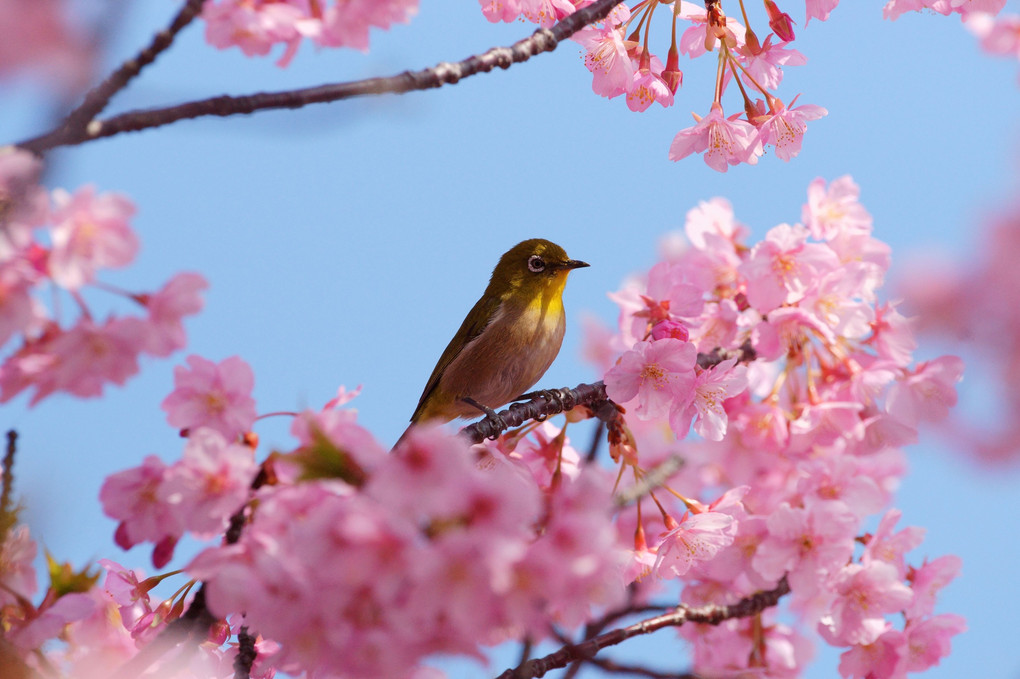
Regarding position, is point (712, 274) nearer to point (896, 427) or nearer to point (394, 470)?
point (896, 427)

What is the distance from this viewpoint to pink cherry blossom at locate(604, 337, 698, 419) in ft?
11.1

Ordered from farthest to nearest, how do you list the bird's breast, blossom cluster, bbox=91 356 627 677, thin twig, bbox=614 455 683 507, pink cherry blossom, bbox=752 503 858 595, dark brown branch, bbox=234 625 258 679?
1. the bird's breast
2. pink cherry blossom, bbox=752 503 858 595
3. thin twig, bbox=614 455 683 507
4. dark brown branch, bbox=234 625 258 679
5. blossom cluster, bbox=91 356 627 677

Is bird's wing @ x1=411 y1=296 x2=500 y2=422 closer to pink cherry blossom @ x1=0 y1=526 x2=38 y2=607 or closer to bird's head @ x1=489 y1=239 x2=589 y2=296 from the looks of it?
bird's head @ x1=489 y1=239 x2=589 y2=296

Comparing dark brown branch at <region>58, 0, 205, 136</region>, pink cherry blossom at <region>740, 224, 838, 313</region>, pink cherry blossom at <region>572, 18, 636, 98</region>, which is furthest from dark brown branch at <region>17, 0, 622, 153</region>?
pink cherry blossom at <region>740, 224, 838, 313</region>

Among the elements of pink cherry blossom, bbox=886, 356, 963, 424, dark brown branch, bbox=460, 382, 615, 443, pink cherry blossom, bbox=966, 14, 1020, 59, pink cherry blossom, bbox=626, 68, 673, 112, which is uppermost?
pink cherry blossom, bbox=966, 14, 1020, 59

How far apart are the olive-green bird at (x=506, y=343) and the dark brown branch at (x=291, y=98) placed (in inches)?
104

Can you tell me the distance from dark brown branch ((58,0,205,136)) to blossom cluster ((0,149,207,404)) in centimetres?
16

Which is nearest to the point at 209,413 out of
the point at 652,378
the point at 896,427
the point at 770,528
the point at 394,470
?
the point at 394,470

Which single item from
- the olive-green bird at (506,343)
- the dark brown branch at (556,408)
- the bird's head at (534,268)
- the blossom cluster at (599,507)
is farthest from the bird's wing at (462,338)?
the dark brown branch at (556,408)

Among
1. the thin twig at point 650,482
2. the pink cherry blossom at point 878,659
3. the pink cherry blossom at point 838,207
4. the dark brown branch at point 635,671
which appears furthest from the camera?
the pink cherry blossom at point 838,207

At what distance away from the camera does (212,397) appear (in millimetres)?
2268

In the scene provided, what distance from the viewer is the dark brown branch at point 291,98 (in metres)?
1.98

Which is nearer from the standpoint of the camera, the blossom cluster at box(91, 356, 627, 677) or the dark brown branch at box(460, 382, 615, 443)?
the blossom cluster at box(91, 356, 627, 677)

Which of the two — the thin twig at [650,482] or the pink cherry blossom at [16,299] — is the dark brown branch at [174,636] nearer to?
the pink cherry blossom at [16,299]
